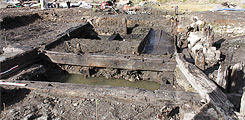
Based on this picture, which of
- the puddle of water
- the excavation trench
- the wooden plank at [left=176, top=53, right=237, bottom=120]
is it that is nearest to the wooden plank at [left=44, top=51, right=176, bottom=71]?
the excavation trench

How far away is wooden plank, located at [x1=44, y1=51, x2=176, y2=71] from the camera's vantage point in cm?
635

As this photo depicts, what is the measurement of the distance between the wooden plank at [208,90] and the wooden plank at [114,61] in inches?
33.9

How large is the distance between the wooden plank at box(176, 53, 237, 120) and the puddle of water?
5.51ft

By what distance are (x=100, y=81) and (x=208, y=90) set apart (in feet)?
14.4

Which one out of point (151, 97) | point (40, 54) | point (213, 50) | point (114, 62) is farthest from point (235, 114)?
point (40, 54)

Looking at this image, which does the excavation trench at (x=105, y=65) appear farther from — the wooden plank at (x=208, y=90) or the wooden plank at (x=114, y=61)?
the wooden plank at (x=208, y=90)

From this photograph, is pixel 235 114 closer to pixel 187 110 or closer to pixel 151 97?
pixel 187 110

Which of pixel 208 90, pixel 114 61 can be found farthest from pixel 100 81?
pixel 208 90

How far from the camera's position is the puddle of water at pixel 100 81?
6.83 metres

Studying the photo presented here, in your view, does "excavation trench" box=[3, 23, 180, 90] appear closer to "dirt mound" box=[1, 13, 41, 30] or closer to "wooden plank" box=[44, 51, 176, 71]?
"wooden plank" box=[44, 51, 176, 71]

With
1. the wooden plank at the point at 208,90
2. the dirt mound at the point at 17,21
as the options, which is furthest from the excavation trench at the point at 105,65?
the dirt mound at the point at 17,21

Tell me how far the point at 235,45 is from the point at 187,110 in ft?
18.7

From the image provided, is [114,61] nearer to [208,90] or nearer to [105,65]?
[105,65]

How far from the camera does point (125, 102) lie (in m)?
4.61
